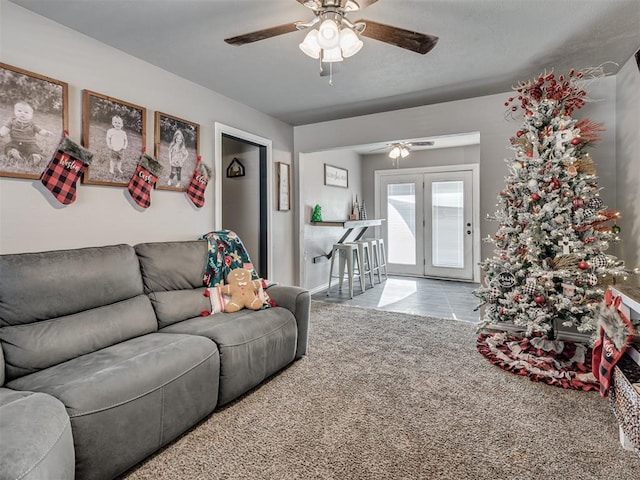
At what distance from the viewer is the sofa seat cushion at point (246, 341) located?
6.62 ft

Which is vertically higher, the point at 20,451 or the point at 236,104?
the point at 236,104

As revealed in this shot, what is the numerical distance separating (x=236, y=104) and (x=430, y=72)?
6.68 ft

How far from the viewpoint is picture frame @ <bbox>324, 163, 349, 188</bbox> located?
18.4 feet

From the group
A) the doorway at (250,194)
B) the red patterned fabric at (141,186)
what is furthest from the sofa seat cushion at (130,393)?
the doorway at (250,194)

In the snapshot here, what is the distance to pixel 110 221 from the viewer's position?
2.51 meters

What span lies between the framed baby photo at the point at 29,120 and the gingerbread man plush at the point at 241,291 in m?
1.39

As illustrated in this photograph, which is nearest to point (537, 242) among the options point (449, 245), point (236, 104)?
point (236, 104)

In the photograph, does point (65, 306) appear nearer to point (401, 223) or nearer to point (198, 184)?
point (198, 184)

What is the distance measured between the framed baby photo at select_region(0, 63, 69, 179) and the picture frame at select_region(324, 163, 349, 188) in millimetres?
3816

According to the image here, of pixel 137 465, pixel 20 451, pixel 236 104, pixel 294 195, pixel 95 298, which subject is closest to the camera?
pixel 20 451

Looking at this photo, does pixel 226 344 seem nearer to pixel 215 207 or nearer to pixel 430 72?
pixel 215 207

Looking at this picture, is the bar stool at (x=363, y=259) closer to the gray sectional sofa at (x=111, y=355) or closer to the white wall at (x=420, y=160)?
the white wall at (x=420, y=160)

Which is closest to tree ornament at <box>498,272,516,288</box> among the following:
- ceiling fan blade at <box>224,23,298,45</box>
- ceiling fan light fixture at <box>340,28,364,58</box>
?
ceiling fan light fixture at <box>340,28,364,58</box>

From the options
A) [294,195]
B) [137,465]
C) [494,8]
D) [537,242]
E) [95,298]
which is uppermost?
[494,8]
